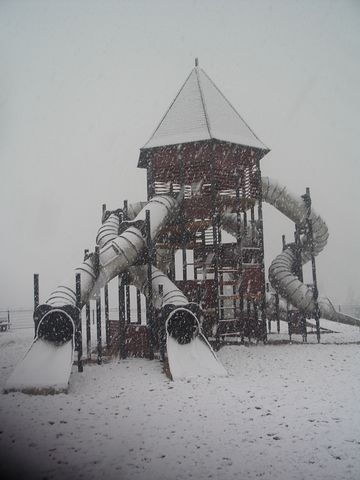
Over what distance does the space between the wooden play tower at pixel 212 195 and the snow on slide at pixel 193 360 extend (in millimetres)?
4250

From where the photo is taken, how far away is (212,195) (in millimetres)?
16906

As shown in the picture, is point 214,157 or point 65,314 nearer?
point 65,314

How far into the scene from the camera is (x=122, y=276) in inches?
646

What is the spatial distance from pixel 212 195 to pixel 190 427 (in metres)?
11.2

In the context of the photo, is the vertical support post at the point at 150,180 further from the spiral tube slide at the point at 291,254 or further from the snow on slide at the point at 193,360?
the snow on slide at the point at 193,360

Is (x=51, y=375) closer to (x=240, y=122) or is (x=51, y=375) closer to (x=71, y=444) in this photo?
(x=71, y=444)

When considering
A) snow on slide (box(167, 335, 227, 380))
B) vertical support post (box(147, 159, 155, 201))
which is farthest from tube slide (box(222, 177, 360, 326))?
snow on slide (box(167, 335, 227, 380))

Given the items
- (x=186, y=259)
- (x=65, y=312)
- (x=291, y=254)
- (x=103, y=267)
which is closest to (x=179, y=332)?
(x=103, y=267)

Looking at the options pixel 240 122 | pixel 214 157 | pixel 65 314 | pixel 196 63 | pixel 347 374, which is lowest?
pixel 347 374

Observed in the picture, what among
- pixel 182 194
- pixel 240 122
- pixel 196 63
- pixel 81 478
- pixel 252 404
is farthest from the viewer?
pixel 196 63

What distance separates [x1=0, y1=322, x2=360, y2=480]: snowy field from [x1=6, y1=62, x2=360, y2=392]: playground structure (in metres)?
1.11

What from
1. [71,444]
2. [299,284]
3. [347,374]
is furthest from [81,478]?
[299,284]

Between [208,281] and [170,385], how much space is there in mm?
7348

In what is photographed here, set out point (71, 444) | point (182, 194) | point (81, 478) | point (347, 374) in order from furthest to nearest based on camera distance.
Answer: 1. point (182, 194)
2. point (347, 374)
3. point (71, 444)
4. point (81, 478)
